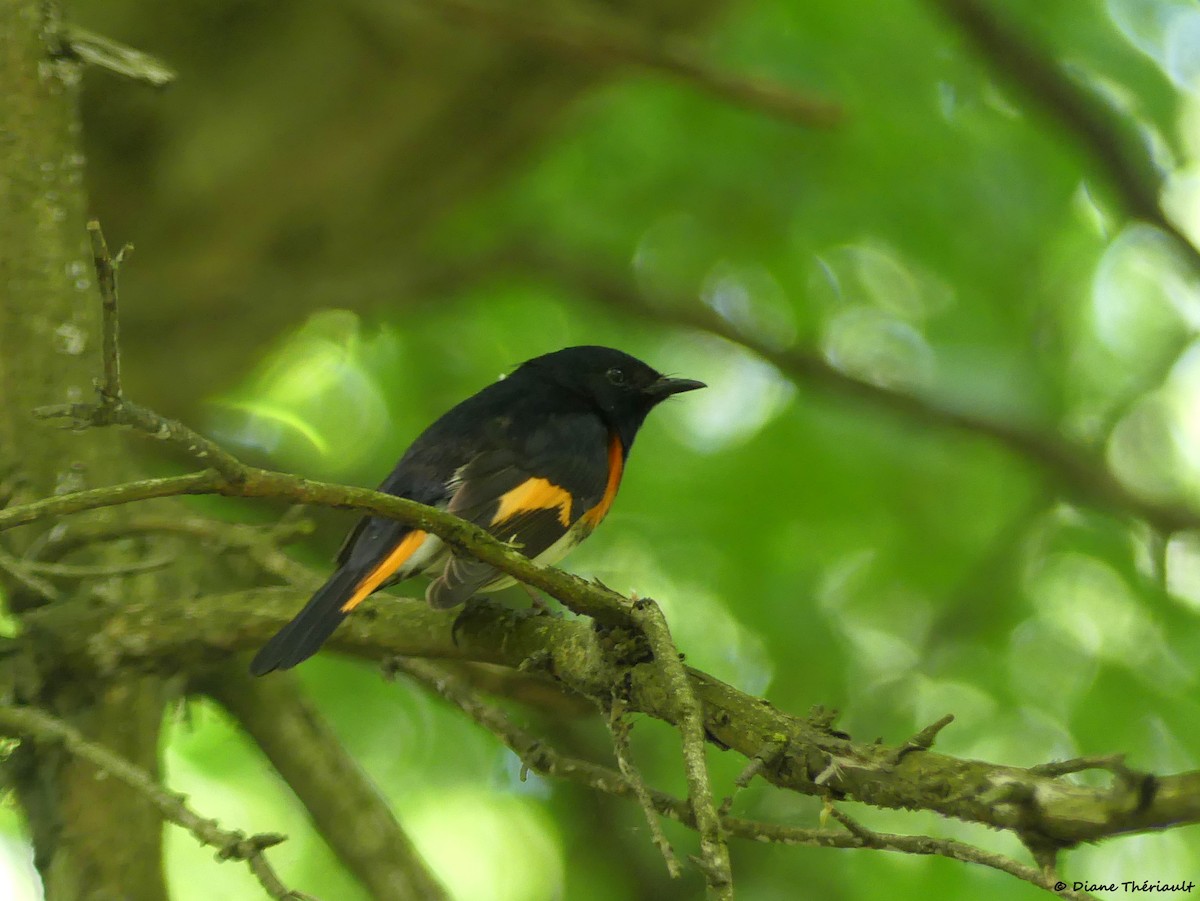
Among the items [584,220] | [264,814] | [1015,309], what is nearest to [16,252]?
[264,814]

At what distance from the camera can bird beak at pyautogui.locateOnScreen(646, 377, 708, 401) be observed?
4379 mm

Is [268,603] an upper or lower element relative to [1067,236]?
lower

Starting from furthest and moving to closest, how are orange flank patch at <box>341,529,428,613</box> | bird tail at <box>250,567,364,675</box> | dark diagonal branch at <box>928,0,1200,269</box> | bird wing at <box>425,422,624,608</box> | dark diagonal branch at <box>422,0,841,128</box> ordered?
1. dark diagonal branch at <box>928,0,1200,269</box>
2. dark diagonal branch at <box>422,0,841,128</box>
3. bird wing at <box>425,422,624,608</box>
4. orange flank patch at <box>341,529,428,613</box>
5. bird tail at <box>250,567,364,675</box>

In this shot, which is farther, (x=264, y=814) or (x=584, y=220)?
(x=584, y=220)

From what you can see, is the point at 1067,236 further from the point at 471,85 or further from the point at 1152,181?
the point at 471,85

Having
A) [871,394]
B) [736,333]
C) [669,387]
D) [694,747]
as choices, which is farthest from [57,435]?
[871,394]

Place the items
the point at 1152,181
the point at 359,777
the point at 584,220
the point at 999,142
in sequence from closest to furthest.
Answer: the point at 359,777 < the point at 1152,181 < the point at 999,142 < the point at 584,220

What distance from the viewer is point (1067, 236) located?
528 centimetres

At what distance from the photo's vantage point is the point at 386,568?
2.96 meters

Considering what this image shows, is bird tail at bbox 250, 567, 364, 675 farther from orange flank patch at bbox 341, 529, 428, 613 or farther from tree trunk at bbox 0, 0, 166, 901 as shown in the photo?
tree trunk at bbox 0, 0, 166, 901

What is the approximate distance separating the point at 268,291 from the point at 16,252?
5.83 ft

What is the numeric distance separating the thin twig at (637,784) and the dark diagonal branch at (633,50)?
2042 millimetres

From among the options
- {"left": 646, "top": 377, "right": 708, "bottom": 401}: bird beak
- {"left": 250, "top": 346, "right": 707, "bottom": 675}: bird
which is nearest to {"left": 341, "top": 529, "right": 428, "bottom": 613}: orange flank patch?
{"left": 250, "top": 346, "right": 707, "bottom": 675}: bird

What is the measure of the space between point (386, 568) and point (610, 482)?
112 cm
